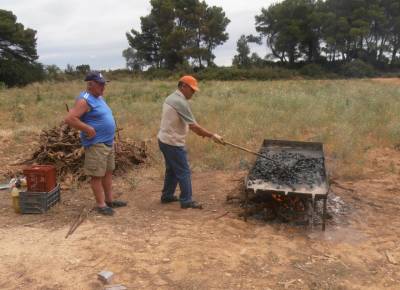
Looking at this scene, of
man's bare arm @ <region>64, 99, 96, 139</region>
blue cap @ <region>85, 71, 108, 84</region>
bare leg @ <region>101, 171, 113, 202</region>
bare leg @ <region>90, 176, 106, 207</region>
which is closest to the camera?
man's bare arm @ <region>64, 99, 96, 139</region>

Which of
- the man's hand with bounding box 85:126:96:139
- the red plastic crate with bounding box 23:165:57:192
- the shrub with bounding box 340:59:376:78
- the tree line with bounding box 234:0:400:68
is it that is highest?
the tree line with bounding box 234:0:400:68

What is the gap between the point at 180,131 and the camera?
16.5ft

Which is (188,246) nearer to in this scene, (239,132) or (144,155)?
(144,155)

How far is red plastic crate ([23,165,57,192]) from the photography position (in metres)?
5.02

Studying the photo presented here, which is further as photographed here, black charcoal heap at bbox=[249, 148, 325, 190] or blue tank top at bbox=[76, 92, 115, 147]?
black charcoal heap at bbox=[249, 148, 325, 190]

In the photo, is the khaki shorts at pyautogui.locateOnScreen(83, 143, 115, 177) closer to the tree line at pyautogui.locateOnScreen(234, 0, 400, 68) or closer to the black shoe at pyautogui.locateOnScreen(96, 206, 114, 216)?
the black shoe at pyautogui.locateOnScreen(96, 206, 114, 216)

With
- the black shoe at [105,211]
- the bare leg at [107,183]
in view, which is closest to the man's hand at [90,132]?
the bare leg at [107,183]

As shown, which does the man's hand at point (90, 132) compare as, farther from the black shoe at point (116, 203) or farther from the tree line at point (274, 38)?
the tree line at point (274, 38)

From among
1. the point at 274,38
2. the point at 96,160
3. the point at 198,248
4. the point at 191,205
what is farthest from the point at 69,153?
the point at 274,38

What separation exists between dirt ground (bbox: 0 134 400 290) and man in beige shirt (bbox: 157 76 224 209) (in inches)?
16.7

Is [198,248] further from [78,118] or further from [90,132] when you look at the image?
[78,118]

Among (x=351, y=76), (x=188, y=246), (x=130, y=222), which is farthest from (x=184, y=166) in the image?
(x=351, y=76)

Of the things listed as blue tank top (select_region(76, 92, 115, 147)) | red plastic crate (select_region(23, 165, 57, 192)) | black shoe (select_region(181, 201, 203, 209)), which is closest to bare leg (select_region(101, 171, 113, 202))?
blue tank top (select_region(76, 92, 115, 147))

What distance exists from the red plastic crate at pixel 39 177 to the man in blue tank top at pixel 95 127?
2.05 feet
